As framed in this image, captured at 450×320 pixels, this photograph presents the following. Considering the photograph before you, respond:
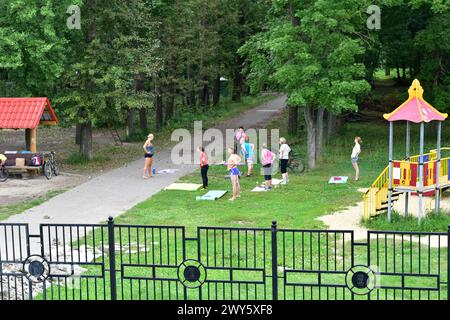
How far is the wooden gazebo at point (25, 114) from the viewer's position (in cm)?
2736

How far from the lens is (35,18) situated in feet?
93.0

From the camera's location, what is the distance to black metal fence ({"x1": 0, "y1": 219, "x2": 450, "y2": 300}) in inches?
415

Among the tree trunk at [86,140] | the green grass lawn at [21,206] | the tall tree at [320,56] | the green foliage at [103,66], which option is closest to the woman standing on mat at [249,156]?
the tall tree at [320,56]

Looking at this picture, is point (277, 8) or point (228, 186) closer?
point (228, 186)

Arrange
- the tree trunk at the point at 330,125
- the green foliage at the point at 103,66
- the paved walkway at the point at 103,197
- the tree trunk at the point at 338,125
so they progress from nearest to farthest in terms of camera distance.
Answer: the paved walkway at the point at 103,197 → the green foliage at the point at 103,66 → the tree trunk at the point at 330,125 → the tree trunk at the point at 338,125

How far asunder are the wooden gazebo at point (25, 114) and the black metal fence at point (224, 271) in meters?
10.2

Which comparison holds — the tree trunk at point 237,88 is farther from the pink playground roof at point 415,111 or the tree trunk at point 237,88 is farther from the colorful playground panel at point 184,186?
the pink playground roof at point 415,111

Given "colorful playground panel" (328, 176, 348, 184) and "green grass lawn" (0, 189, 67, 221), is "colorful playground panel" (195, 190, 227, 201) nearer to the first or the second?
"colorful playground panel" (328, 176, 348, 184)

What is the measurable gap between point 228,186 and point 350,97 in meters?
6.22

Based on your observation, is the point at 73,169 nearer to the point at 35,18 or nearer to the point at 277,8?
the point at 35,18

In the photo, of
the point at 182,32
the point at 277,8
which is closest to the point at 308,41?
the point at 277,8

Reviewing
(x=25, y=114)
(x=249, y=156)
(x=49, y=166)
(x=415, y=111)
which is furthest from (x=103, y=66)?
(x=415, y=111)

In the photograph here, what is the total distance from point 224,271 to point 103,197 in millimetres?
9722

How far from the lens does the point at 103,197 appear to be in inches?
918
